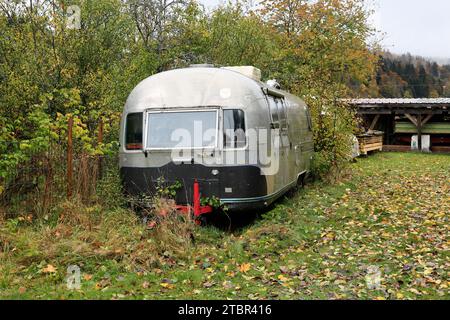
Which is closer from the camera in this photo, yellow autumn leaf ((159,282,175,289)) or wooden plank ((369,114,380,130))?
yellow autumn leaf ((159,282,175,289))

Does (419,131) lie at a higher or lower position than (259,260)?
higher

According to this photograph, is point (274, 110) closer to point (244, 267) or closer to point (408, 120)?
point (244, 267)

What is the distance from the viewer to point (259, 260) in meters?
7.01

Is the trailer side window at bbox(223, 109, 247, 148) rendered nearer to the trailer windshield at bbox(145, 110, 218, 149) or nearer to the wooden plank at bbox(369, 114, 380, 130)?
the trailer windshield at bbox(145, 110, 218, 149)

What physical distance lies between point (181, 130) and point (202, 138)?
42 cm

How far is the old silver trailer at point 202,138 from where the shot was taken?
27.7 ft

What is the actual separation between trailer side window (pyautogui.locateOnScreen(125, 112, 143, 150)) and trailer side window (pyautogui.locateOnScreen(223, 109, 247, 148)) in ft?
5.22

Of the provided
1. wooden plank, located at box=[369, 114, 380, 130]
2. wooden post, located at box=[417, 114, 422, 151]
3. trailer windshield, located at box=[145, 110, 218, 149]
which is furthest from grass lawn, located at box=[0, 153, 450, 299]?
wooden plank, located at box=[369, 114, 380, 130]

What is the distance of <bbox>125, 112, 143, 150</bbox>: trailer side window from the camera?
8914mm

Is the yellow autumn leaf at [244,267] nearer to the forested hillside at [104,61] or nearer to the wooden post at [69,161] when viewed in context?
the wooden post at [69,161]

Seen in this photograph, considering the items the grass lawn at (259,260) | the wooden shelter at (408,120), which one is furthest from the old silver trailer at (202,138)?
the wooden shelter at (408,120)

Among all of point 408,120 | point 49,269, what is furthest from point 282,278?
point 408,120

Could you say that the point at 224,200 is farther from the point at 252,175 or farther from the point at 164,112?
the point at 164,112

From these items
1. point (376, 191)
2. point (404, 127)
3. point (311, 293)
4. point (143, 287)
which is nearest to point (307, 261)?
point (311, 293)
